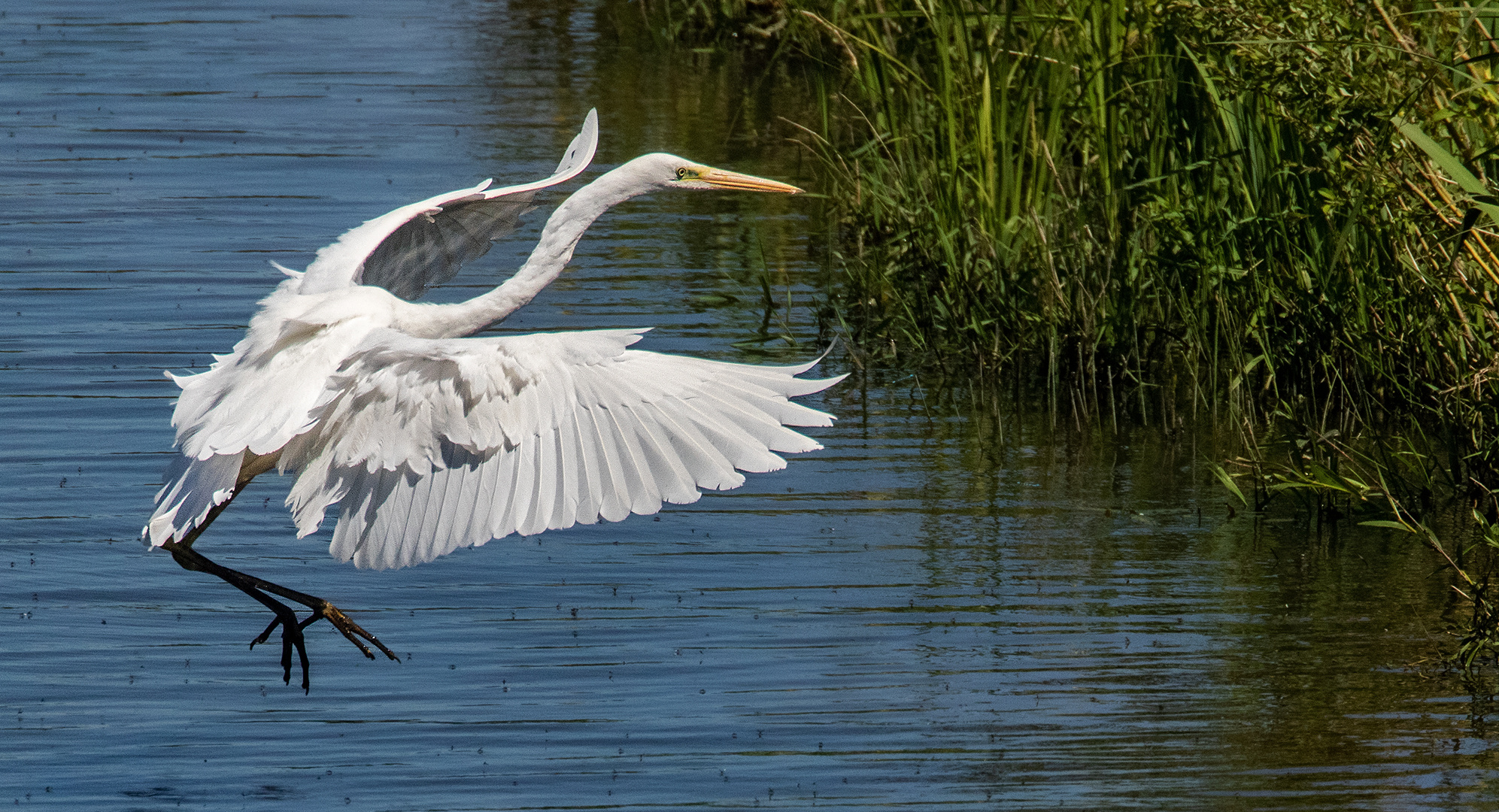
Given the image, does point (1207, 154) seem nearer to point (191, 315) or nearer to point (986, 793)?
point (986, 793)

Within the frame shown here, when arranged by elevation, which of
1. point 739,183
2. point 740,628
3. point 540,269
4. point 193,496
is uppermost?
point 739,183

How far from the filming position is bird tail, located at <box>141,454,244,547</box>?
17.1ft

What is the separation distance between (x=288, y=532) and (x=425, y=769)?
2.01 m

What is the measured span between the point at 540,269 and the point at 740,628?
1.16 m

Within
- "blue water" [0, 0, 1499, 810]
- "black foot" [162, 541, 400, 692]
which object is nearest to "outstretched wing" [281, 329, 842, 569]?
"black foot" [162, 541, 400, 692]

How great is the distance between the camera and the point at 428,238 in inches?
249

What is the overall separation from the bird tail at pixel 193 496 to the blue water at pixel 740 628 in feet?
1.45

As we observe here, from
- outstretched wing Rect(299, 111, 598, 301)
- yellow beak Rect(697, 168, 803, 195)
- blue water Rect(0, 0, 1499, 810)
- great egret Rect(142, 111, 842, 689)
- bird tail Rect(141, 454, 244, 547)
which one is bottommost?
blue water Rect(0, 0, 1499, 810)

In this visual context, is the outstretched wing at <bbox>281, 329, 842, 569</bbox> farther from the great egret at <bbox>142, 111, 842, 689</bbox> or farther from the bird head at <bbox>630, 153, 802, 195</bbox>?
the bird head at <bbox>630, 153, 802, 195</bbox>

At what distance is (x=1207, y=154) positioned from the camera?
Result: 7250 millimetres

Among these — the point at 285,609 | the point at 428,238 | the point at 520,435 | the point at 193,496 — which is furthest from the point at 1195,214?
the point at 193,496

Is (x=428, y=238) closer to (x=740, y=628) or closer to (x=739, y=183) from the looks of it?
(x=739, y=183)

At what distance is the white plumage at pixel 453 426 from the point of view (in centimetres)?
467

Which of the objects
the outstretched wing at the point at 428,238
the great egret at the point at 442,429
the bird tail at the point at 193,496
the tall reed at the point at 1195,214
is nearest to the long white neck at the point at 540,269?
the outstretched wing at the point at 428,238
